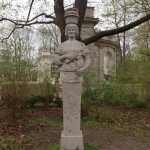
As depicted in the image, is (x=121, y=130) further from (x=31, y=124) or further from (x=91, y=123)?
(x=31, y=124)

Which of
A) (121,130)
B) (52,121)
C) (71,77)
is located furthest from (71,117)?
(52,121)

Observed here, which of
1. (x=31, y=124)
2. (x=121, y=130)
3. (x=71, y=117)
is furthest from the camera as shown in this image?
(x=31, y=124)

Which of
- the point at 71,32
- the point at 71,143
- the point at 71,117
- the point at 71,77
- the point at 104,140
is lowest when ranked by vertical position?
the point at 104,140

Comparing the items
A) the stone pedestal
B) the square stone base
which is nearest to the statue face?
the stone pedestal

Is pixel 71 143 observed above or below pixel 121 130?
above

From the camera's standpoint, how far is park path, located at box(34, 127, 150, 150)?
6055mm

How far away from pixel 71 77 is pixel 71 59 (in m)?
0.42

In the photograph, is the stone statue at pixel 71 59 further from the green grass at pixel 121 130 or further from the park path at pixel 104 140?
the green grass at pixel 121 130

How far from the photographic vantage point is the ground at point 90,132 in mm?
6160

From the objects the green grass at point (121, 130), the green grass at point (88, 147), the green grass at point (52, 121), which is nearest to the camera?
the green grass at point (88, 147)

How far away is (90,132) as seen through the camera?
7.39m

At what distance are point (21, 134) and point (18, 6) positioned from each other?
5923 mm

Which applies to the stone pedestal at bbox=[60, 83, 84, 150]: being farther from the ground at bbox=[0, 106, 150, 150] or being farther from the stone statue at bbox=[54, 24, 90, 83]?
the ground at bbox=[0, 106, 150, 150]

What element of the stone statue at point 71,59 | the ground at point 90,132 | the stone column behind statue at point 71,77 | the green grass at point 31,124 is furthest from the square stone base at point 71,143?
the green grass at point 31,124
